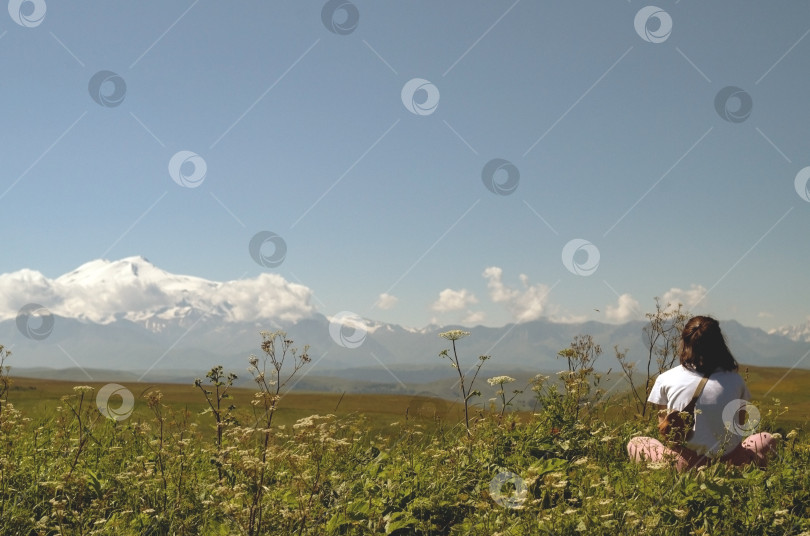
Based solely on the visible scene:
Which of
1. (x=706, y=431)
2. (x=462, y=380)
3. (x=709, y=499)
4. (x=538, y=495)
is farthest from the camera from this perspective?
(x=462, y=380)

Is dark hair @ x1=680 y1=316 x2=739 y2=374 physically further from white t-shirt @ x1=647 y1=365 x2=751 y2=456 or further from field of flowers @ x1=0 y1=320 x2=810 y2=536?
field of flowers @ x1=0 y1=320 x2=810 y2=536

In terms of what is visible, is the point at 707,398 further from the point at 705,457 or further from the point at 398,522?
the point at 398,522

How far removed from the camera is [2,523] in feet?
17.3

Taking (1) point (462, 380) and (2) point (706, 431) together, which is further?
(1) point (462, 380)

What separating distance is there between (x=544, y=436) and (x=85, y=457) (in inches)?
214

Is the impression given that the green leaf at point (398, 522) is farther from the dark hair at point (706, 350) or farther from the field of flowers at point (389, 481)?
the dark hair at point (706, 350)

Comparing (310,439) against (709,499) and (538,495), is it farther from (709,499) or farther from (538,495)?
(709,499)

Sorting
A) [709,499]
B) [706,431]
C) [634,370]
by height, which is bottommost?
[709,499]

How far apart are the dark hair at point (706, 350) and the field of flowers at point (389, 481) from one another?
112 cm

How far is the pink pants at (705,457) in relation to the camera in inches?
255

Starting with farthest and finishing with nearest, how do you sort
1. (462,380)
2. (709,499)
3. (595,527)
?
(462,380) → (709,499) → (595,527)

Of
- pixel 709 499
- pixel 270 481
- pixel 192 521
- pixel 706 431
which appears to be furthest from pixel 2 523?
pixel 706 431

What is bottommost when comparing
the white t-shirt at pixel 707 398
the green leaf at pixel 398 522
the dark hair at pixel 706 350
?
the green leaf at pixel 398 522

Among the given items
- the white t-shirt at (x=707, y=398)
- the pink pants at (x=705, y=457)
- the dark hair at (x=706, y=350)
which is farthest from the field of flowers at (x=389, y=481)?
the dark hair at (x=706, y=350)
